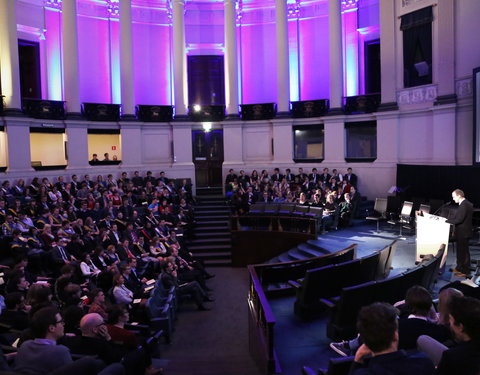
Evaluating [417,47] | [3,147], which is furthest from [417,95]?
[3,147]

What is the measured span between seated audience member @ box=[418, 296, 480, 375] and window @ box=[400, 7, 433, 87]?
1578 cm

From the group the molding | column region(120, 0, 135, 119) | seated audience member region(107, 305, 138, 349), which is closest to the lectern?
seated audience member region(107, 305, 138, 349)

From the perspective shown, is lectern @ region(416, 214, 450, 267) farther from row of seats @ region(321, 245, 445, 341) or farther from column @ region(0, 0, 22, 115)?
column @ region(0, 0, 22, 115)

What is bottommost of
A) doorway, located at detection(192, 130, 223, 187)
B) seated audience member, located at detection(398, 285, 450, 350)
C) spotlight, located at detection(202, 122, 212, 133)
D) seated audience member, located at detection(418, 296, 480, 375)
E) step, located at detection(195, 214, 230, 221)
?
step, located at detection(195, 214, 230, 221)

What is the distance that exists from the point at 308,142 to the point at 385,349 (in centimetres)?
1881

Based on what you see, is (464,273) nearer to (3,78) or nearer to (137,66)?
(3,78)

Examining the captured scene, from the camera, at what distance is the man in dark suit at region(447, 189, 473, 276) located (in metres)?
8.07

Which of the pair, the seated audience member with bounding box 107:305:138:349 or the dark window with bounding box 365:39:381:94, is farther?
the dark window with bounding box 365:39:381:94

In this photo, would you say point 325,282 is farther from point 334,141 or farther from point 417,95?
point 334,141

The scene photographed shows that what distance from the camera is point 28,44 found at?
1942cm

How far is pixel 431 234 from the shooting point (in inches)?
339

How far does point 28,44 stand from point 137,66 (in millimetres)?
5069

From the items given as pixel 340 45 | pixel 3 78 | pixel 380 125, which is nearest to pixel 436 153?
pixel 380 125

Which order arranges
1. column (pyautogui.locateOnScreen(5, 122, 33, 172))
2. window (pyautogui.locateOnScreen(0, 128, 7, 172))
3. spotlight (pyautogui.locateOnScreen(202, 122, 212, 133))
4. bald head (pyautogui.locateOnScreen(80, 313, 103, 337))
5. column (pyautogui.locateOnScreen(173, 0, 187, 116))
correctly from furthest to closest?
spotlight (pyautogui.locateOnScreen(202, 122, 212, 133)), column (pyautogui.locateOnScreen(173, 0, 187, 116)), window (pyautogui.locateOnScreen(0, 128, 7, 172)), column (pyautogui.locateOnScreen(5, 122, 33, 172)), bald head (pyautogui.locateOnScreen(80, 313, 103, 337))
